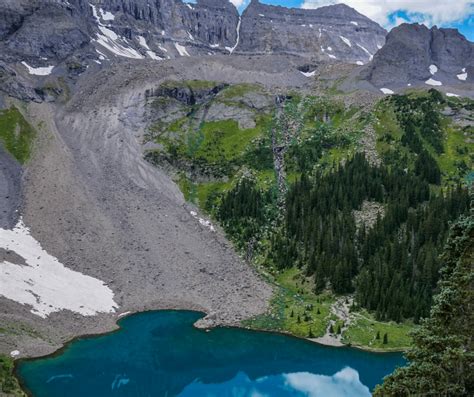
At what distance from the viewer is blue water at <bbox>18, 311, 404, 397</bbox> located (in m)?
52.4

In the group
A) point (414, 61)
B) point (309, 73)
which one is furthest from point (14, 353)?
point (414, 61)

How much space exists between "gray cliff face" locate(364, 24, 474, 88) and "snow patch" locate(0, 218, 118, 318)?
123701 mm

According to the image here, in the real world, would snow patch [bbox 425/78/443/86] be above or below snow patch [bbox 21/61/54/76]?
above

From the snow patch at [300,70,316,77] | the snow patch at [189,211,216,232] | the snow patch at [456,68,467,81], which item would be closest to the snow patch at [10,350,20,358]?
the snow patch at [189,211,216,232]

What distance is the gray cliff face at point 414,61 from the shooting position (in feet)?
562

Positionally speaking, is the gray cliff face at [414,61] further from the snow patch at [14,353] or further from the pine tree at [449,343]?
the pine tree at [449,343]

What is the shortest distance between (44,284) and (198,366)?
26350 millimetres

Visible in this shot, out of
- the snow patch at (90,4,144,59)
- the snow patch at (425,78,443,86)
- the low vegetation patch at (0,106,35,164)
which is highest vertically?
the snow patch at (425,78,443,86)

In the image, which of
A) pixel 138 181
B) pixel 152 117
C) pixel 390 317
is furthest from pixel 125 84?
pixel 390 317

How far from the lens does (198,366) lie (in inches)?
2354

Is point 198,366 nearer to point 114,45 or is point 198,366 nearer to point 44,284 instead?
point 44,284

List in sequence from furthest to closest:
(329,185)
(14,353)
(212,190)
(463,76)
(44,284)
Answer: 1. (463,76)
2. (212,190)
3. (329,185)
4. (44,284)
5. (14,353)

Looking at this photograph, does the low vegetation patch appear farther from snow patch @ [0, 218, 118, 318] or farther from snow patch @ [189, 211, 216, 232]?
snow patch @ [189, 211, 216, 232]

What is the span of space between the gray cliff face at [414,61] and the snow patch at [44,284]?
123701 mm
